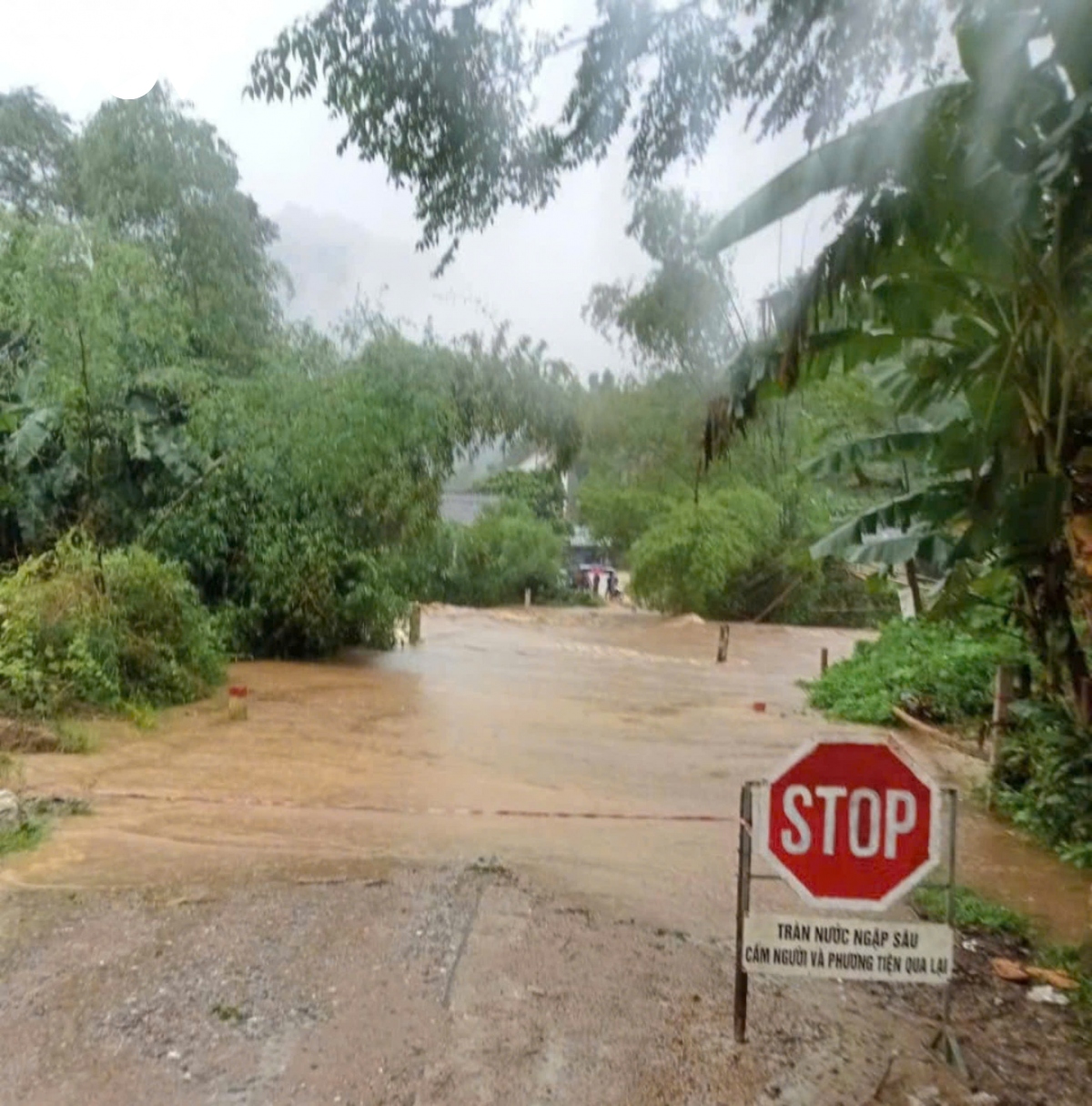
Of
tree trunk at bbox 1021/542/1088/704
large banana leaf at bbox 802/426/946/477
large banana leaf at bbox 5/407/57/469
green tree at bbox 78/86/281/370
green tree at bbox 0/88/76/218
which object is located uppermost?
green tree at bbox 0/88/76/218

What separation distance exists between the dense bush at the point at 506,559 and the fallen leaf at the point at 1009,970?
8081 mm

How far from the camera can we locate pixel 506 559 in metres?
15.6

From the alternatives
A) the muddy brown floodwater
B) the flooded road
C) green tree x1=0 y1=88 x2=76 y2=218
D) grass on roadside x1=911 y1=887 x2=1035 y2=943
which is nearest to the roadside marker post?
the muddy brown floodwater

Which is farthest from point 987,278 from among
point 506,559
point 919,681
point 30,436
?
point 30,436

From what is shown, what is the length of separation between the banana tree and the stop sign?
212cm

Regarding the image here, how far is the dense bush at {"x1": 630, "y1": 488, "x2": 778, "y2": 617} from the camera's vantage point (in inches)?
364

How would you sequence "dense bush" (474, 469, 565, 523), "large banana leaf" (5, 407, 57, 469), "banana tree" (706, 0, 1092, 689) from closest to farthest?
1. "banana tree" (706, 0, 1092, 689)
2. "dense bush" (474, 469, 565, 523)
3. "large banana leaf" (5, 407, 57, 469)

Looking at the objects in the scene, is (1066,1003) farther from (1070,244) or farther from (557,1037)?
(1070,244)

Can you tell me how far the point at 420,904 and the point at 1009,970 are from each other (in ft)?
7.87

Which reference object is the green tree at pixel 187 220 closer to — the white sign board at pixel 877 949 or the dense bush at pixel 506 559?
the dense bush at pixel 506 559

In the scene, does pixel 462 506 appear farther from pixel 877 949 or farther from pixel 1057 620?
pixel 877 949

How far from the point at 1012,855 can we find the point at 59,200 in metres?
13.9

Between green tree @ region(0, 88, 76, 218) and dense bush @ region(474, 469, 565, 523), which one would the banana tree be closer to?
dense bush @ region(474, 469, 565, 523)

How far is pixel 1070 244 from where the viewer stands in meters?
4.80
